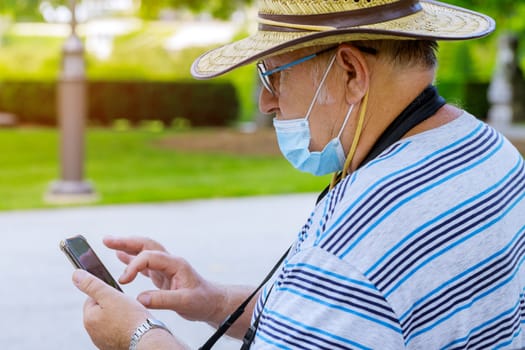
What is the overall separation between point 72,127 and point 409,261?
29.3 ft

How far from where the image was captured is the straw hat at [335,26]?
5.98ft

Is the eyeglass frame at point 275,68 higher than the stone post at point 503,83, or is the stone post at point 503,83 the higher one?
the eyeglass frame at point 275,68

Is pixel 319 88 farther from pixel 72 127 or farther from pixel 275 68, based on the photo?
pixel 72 127

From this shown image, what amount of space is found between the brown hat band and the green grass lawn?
820cm

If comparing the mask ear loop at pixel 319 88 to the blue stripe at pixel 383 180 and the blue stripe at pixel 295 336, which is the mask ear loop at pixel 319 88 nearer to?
the blue stripe at pixel 383 180

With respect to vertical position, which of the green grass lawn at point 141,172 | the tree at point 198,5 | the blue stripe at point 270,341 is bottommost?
the green grass lawn at point 141,172

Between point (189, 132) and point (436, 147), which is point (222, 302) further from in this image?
point (189, 132)

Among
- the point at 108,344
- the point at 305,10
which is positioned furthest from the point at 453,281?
the point at 108,344

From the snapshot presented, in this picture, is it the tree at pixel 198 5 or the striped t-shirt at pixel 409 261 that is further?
the tree at pixel 198 5

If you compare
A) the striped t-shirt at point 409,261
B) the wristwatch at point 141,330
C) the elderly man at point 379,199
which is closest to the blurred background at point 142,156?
the elderly man at point 379,199

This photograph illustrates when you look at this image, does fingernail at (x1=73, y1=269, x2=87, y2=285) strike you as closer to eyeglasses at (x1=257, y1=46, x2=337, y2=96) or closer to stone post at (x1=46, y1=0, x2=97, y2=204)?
eyeglasses at (x1=257, y1=46, x2=337, y2=96)

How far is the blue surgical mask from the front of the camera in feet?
6.29

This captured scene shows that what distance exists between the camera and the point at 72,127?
10.3 m

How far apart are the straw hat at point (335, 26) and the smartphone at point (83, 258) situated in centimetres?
52
